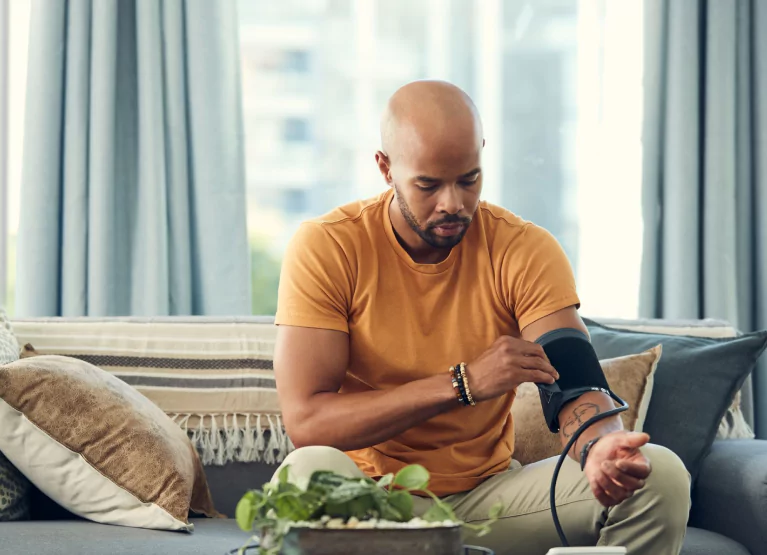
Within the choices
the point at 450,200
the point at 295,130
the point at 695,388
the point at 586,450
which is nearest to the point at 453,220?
the point at 450,200

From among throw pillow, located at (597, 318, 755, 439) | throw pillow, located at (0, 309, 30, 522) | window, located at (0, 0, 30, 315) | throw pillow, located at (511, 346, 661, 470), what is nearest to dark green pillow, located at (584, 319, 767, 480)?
throw pillow, located at (511, 346, 661, 470)

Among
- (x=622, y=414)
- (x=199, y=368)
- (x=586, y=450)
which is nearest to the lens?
(x=586, y=450)

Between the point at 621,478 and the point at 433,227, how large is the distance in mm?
587

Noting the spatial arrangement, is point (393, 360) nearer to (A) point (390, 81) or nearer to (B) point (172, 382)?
(B) point (172, 382)

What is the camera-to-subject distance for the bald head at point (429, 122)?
1.64 meters

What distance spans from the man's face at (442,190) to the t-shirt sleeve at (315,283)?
0.17 metres

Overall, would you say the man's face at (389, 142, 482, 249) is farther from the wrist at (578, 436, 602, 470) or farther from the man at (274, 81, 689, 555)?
the wrist at (578, 436, 602, 470)

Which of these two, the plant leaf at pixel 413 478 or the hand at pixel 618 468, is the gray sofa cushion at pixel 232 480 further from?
the plant leaf at pixel 413 478

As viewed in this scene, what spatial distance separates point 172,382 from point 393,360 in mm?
712

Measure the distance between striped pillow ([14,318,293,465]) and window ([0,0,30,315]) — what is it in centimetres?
87

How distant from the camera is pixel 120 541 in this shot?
5.08ft

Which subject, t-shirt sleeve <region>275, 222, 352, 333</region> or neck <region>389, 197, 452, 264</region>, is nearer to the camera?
t-shirt sleeve <region>275, 222, 352, 333</region>

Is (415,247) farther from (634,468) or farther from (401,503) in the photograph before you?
(401,503)

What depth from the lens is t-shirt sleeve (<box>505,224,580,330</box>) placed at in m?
1.66
